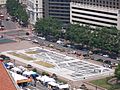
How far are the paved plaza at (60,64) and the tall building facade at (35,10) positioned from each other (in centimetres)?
2453

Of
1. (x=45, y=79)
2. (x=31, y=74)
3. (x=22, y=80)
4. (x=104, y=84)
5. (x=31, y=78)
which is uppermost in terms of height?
(x=22, y=80)

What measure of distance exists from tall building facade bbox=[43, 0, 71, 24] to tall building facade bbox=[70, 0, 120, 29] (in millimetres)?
2283

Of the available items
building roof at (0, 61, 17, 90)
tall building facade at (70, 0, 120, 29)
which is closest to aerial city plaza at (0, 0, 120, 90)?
tall building facade at (70, 0, 120, 29)

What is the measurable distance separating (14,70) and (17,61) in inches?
436

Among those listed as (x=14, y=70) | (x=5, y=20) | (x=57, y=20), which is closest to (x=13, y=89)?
(x=14, y=70)

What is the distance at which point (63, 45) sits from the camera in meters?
113

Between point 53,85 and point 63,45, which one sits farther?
point 63,45

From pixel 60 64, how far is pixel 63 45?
17304mm

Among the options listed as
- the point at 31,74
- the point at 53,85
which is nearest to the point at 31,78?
the point at 31,74

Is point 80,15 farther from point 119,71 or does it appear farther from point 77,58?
point 119,71

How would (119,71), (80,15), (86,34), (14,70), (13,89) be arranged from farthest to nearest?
(80,15) < (86,34) < (14,70) < (119,71) < (13,89)

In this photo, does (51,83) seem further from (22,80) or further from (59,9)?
(59,9)

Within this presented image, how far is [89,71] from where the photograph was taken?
295 feet

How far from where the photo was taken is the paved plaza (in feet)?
289
